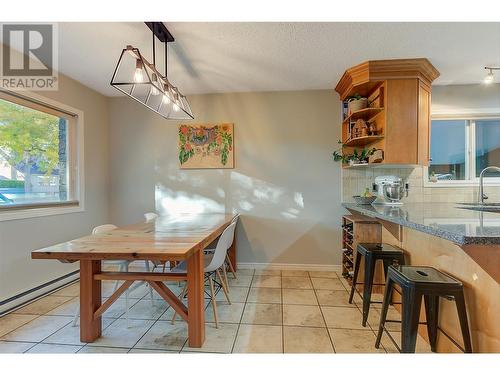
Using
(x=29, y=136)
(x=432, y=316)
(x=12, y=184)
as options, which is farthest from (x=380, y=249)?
(x=29, y=136)

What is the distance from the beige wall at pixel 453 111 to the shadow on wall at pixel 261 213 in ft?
3.66

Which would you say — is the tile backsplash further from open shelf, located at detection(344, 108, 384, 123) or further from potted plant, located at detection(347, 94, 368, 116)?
potted plant, located at detection(347, 94, 368, 116)

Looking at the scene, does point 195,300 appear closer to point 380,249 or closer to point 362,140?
point 380,249

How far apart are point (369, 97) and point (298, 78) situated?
88 centimetres

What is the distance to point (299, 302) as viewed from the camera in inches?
101

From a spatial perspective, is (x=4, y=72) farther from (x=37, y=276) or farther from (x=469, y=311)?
(x=469, y=311)

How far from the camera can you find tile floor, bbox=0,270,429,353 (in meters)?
1.85

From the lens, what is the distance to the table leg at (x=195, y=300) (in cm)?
181

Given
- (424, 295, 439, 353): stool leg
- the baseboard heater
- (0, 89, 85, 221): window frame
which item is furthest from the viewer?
(0, 89, 85, 221): window frame

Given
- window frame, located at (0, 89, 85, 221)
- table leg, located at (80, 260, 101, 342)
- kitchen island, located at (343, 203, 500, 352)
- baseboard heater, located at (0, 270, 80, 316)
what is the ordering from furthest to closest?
window frame, located at (0, 89, 85, 221) → baseboard heater, located at (0, 270, 80, 316) → table leg, located at (80, 260, 101, 342) → kitchen island, located at (343, 203, 500, 352)

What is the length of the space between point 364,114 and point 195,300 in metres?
2.67

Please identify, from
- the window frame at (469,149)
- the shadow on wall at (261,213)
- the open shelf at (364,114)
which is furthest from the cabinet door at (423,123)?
the shadow on wall at (261,213)

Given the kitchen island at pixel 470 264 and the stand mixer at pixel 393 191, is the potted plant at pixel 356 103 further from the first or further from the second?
the kitchen island at pixel 470 264

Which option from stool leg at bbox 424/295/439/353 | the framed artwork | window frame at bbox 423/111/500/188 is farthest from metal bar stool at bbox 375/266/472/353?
the framed artwork
